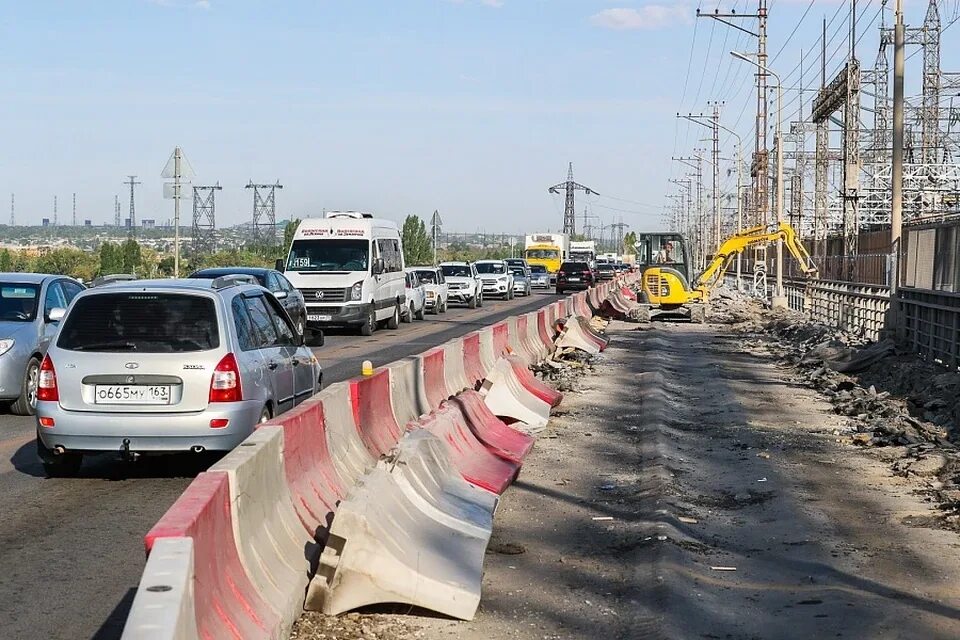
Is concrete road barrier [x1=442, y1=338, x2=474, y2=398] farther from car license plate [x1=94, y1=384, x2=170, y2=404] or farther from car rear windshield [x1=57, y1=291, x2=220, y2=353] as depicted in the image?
car license plate [x1=94, y1=384, x2=170, y2=404]

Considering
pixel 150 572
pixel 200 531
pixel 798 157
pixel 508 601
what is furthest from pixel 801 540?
pixel 798 157

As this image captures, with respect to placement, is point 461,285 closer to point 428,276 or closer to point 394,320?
point 428,276

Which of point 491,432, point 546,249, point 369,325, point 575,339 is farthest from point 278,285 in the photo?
point 546,249

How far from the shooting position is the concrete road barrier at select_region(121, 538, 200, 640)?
384 centimetres

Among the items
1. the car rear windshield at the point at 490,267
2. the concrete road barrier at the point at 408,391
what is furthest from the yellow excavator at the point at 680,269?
the concrete road barrier at the point at 408,391

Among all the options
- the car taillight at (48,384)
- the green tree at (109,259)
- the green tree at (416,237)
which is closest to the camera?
the car taillight at (48,384)

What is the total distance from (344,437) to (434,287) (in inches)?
1410

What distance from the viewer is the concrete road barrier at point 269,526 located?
19.3 ft

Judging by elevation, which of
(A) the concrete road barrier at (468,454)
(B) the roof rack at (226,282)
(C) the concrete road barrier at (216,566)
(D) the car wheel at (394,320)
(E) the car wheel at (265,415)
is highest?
(B) the roof rack at (226,282)

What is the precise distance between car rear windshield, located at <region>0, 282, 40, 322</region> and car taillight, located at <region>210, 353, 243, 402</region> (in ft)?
20.5

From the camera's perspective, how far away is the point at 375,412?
10.3m

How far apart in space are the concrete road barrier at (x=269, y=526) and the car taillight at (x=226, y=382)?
11.5 feet

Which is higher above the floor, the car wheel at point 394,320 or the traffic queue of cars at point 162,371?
the traffic queue of cars at point 162,371

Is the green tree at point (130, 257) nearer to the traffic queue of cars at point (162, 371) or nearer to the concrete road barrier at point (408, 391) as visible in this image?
the concrete road barrier at point (408, 391)
